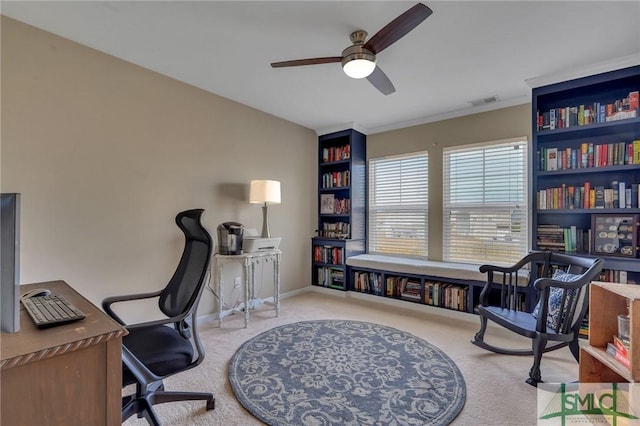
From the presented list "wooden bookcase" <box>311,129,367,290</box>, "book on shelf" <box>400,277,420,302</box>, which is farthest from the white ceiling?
"book on shelf" <box>400,277,420,302</box>

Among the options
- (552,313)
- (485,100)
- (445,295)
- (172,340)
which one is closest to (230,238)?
(172,340)

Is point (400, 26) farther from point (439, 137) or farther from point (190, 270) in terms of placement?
point (439, 137)

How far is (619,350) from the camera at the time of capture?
57.7 inches

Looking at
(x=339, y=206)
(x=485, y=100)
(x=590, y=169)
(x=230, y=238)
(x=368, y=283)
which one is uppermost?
(x=485, y=100)

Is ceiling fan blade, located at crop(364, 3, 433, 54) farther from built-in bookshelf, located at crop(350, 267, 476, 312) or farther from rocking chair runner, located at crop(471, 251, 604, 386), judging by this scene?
built-in bookshelf, located at crop(350, 267, 476, 312)

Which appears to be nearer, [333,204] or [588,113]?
[588,113]

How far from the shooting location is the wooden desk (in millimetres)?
813

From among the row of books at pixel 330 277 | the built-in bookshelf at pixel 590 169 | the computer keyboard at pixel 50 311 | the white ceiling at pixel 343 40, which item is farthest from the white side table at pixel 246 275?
the built-in bookshelf at pixel 590 169

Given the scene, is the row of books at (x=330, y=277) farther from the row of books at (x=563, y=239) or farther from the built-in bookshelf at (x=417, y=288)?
the row of books at (x=563, y=239)

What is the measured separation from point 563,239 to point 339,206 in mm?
2609

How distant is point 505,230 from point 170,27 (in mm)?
3767

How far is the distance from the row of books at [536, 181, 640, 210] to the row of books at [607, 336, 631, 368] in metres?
1.58

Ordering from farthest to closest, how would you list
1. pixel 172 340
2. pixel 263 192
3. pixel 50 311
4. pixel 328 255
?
pixel 328 255 < pixel 263 192 < pixel 172 340 < pixel 50 311

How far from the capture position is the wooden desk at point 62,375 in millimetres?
813
